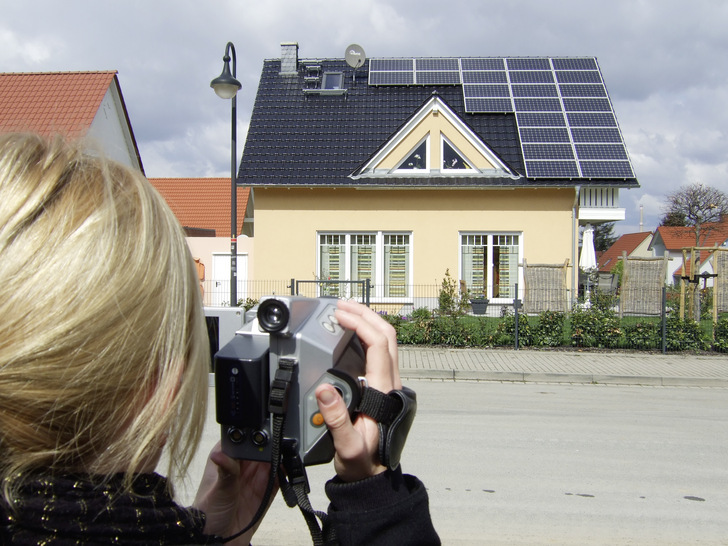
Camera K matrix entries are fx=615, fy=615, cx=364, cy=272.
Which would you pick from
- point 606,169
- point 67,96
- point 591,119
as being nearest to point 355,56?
point 591,119

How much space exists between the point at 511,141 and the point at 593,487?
1472 cm

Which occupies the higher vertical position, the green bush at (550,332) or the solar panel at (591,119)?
the solar panel at (591,119)

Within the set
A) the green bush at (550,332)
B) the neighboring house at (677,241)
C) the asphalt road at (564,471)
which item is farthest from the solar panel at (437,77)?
the neighboring house at (677,241)

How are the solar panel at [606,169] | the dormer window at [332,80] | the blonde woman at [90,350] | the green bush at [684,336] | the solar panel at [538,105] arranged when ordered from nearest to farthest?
the blonde woman at [90,350], the green bush at [684,336], the solar panel at [606,169], the solar panel at [538,105], the dormer window at [332,80]

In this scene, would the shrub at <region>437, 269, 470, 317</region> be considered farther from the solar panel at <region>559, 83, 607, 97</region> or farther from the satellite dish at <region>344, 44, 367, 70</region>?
the satellite dish at <region>344, 44, 367, 70</region>

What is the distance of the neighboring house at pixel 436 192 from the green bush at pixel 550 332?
475cm

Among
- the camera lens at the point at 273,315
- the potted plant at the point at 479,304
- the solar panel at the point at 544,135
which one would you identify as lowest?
the potted plant at the point at 479,304

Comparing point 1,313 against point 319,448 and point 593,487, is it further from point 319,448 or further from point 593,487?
point 593,487

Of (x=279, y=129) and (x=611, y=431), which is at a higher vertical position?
(x=279, y=129)

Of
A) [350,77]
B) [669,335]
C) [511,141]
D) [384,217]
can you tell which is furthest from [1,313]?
[350,77]

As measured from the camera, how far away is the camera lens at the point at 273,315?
1.06 meters

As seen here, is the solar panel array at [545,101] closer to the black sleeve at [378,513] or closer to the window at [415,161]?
the window at [415,161]

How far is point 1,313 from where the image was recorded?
2.54ft

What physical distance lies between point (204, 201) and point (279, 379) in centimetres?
2691
